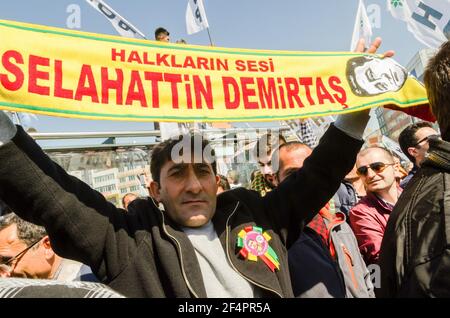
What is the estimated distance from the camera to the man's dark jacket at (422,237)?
3.53 feet

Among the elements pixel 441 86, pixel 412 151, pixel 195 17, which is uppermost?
pixel 195 17

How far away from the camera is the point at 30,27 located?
177 centimetres

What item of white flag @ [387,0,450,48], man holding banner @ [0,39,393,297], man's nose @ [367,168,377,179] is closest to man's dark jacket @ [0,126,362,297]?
man holding banner @ [0,39,393,297]

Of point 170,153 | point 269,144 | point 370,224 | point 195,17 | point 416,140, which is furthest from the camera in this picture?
point 195,17

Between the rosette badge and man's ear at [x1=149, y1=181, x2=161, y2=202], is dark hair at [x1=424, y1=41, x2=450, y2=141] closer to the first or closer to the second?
the rosette badge

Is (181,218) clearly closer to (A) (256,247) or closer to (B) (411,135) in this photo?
(A) (256,247)

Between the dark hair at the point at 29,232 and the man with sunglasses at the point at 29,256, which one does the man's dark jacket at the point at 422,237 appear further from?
the dark hair at the point at 29,232

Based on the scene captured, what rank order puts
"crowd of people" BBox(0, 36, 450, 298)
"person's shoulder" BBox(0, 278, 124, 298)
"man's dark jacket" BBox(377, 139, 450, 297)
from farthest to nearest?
"crowd of people" BBox(0, 36, 450, 298) → "man's dark jacket" BBox(377, 139, 450, 297) → "person's shoulder" BBox(0, 278, 124, 298)

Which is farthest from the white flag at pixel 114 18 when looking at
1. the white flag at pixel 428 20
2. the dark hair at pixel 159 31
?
the white flag at pixel 428 20

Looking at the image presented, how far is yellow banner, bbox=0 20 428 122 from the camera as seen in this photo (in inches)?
68.2

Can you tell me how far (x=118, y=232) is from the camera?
1.59 metres

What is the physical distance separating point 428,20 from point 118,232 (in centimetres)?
283

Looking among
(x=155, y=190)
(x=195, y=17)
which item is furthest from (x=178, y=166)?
(x=195, y=17)

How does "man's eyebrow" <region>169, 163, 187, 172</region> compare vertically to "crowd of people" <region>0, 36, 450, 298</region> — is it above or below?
above
